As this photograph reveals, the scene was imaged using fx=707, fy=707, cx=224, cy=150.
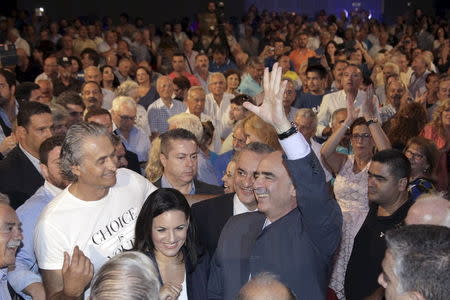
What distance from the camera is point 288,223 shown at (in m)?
3.12

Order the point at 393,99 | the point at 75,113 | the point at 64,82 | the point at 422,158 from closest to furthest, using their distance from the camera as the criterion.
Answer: the point at 422,158, the point at 75,113, the point at 393,99, the point at 64,82

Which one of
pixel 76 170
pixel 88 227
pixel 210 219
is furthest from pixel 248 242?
pixel 76 170

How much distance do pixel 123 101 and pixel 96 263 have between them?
3.16 m

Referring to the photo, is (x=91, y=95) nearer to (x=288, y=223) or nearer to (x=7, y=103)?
(x=7, y=103)

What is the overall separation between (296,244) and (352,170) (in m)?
2.32

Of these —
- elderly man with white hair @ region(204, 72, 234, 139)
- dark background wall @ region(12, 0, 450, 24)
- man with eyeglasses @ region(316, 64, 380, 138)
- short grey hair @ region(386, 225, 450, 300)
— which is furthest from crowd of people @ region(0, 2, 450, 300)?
dark background wall @ region(12, 0, 450, 24)

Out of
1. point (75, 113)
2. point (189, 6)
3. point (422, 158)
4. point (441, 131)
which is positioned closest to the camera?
point (422, 158)

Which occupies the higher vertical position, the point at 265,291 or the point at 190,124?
the point at 190,124

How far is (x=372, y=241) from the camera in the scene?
13.1 ft

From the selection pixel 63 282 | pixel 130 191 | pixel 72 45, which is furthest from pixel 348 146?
pixel 72 45

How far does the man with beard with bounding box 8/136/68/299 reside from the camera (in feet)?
11.0

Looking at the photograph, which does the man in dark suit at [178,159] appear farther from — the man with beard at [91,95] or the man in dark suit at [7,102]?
the man with beard at [91,95]

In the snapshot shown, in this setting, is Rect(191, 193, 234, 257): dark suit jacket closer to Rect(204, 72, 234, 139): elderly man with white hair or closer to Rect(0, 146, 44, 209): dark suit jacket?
Rect(0, 146, 44, 209): dark suit jacket

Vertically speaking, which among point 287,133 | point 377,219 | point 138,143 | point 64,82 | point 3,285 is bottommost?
point 377,219
